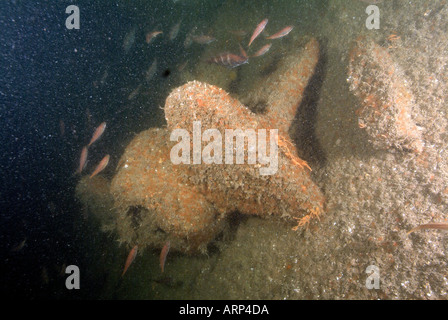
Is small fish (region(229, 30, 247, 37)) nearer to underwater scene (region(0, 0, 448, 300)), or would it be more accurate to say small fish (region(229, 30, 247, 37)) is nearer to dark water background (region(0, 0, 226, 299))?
underwater scene (region(0, 0, 448, 300))

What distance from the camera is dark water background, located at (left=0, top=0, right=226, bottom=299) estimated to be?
9.96 m

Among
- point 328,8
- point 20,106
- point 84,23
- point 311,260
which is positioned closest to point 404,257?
point 311,260

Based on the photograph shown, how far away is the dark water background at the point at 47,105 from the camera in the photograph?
392 inches

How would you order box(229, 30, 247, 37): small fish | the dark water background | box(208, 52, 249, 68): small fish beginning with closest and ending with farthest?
box(208, 52, 249, 68): small fish < box(229, 30, 247, 37): small fish < the dark water background

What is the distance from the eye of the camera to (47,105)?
35.2 ft

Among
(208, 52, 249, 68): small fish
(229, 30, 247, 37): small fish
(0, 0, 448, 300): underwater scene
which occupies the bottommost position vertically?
(0, 0, 448, 300): underwater scene

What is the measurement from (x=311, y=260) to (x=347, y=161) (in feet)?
5.82

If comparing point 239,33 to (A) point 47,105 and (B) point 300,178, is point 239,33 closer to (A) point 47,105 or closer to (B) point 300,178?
(B) point 300,178

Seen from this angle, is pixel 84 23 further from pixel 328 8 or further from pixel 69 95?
pixel 328 8

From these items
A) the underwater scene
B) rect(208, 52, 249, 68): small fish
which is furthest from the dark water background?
the underwater scene

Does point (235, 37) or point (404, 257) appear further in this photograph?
point (235, 37)

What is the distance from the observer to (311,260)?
3.39 m

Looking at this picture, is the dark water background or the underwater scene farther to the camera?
the dark water background

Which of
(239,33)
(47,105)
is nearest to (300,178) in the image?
(239,33)
